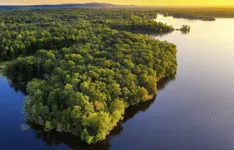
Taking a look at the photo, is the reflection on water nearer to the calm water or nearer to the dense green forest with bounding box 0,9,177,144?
the calm water

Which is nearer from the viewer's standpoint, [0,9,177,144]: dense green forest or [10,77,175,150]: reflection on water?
[10,77,175,150]: reflection on water

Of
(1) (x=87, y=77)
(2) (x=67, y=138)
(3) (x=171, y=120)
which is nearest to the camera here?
(2) (x=67, y=138)

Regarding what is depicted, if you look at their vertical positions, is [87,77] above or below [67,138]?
above

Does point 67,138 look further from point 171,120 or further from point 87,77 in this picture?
point 171,120

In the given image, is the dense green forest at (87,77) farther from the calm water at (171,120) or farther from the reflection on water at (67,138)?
the calm water at (171,120)

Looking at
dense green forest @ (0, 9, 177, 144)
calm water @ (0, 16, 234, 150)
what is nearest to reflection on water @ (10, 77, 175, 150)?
calm water @ (0, 16, 234, 150)

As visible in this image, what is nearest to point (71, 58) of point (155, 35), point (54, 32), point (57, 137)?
point (57, 137)

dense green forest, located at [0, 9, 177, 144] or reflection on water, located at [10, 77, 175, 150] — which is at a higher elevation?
dense green forest, located at [0, 9, 177, 144]

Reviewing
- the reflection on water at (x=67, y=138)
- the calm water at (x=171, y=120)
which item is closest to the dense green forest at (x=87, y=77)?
the reflection on water at (x=67, y=138)

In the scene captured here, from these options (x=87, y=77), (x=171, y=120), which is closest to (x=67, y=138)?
(x=87, y=77)
